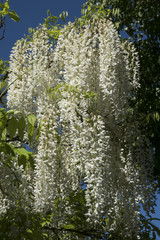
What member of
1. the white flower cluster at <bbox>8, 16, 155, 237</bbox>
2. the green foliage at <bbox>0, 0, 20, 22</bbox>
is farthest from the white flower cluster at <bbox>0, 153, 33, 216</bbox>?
the green foliage at <bbox>0, 0, 20, 22</bbox>

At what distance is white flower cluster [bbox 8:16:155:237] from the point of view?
3.49m

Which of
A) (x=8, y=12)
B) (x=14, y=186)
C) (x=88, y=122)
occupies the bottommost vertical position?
(x=14, y=186)

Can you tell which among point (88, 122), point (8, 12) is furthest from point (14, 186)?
point (8, 12)

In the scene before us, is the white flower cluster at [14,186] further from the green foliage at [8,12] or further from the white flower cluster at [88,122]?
the green foliage at [8,12]

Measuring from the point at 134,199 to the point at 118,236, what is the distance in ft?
1.78

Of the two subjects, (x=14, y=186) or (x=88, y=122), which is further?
(x=88, y=122)

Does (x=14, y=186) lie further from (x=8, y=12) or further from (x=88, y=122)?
(x=8, y=12)

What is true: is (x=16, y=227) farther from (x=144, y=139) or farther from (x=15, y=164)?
(x=144, y=139)

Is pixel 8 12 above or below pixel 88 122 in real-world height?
above

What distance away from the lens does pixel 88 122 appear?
379cm

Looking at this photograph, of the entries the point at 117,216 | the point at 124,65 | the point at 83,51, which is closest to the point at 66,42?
the point at 83,51

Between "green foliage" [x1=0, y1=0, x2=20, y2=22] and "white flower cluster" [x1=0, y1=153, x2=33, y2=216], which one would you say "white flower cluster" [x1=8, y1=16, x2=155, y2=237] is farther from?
"green foliage" [x1=0, y1=0, x2=20, y2=22]

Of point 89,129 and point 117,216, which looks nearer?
point 89,129

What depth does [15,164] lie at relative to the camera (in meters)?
3.35
